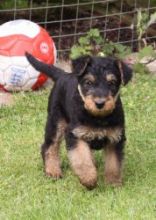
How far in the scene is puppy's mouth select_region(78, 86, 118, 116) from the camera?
14.8ft

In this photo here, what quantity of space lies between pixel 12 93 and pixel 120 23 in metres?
2.78

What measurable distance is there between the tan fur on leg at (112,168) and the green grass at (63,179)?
65 mm

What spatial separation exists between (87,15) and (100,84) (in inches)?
227

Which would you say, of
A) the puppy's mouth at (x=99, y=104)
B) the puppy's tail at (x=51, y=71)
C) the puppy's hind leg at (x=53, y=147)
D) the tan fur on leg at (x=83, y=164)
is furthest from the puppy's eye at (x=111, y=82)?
the puppy's tail at (x=51, y=71)

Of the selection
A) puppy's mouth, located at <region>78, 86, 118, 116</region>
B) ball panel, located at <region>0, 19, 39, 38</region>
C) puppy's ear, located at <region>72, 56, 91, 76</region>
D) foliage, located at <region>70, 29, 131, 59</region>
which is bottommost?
foliage, located at <region>70, 29, 131, 59</region>

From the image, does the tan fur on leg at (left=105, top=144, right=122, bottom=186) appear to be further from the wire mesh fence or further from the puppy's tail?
the wire mesh fence

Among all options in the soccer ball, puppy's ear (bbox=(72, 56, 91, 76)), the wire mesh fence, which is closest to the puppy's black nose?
puppy's ear (bbox=(72, 56, 91, 76))

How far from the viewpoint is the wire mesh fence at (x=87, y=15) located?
9289 mm

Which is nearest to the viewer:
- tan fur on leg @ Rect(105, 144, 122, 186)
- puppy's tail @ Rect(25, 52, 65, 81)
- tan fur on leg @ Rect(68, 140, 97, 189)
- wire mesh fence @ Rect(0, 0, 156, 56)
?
tan fur on leg @ Rect(68, 140, 97, 189)

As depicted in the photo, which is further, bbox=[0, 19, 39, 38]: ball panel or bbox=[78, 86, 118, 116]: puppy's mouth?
bbox=[0, 19, 39, 38]: ball panel

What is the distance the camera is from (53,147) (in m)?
5.30

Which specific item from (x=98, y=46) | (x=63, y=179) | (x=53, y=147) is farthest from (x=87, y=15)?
(x=63, y=179)

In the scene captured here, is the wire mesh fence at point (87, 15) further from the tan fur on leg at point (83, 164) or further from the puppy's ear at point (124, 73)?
the tan fur on leg at point (83, 164)

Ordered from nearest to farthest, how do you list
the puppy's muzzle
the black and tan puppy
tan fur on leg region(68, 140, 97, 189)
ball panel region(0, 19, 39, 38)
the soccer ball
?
the puppy's muzzle → the black and tan puppy → tan fur on leg region(68, 140, 97, 189) → the soccer ball → ball panel region(0, 19, 39, 38)
